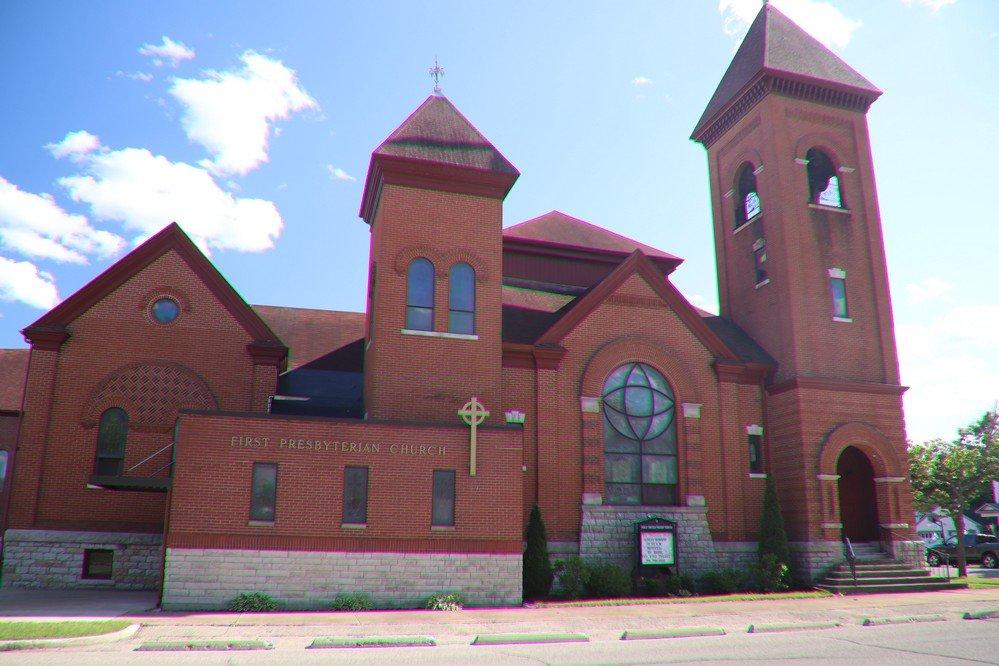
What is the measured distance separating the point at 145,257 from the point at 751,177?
2219 centimetres

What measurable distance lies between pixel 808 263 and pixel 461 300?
12913 mm

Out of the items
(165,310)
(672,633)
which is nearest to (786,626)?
(672,633)

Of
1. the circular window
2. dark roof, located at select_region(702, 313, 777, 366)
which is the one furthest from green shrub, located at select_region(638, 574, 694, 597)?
the circular window

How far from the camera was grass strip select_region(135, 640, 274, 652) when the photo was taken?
1226 centimetres

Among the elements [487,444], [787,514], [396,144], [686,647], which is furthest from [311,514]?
[787,514]

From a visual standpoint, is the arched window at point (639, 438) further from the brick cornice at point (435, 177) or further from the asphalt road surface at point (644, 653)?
the asphalt road surface at point (644, 653)

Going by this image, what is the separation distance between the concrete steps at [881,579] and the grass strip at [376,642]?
14.8 metres

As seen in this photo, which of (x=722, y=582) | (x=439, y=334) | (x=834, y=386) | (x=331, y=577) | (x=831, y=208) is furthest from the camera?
(x=831, y=208)

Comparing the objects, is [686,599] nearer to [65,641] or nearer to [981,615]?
[981,615]

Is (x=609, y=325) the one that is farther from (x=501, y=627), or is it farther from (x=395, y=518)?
(x=501, y=627)

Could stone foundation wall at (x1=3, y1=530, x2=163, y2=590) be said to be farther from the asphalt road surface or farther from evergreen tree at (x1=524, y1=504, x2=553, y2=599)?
the asphalt road surface

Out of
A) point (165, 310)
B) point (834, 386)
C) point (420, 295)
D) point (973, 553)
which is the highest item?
point (420, 295)

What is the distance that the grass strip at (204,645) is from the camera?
40.2ft

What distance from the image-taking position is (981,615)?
17281mm
